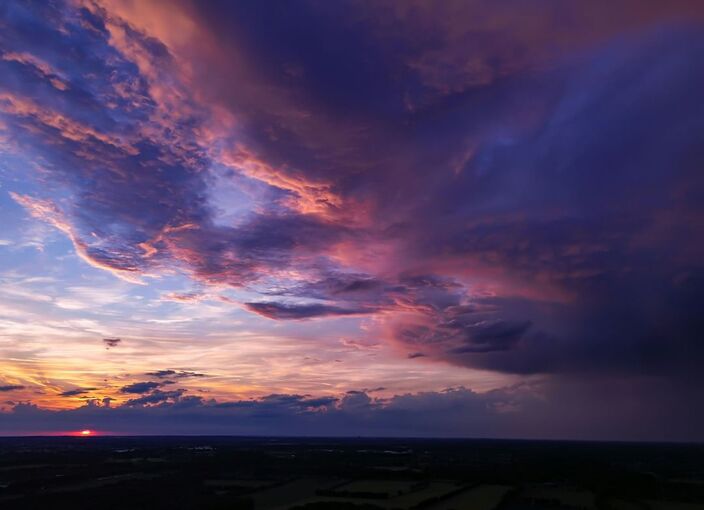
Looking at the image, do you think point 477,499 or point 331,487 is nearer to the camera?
point 477,499

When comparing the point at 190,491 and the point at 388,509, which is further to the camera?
the point at 190,491

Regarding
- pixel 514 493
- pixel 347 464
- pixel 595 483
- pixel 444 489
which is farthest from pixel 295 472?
pixel 595 483

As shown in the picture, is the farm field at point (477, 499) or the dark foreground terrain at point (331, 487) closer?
the farm field at point (477, 499)

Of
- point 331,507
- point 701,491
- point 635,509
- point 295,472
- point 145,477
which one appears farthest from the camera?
point 295,472

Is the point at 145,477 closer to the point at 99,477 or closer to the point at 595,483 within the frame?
the point at 99,477

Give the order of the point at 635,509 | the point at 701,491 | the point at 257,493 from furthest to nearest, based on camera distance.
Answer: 1. the point at 701,491
2. the point at 257,493
3. the point at 635,509

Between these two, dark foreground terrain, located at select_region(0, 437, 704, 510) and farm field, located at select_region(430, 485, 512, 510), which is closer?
farm field, located at select_region(430, 485, 512, 510)

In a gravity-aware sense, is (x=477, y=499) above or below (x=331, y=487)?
below

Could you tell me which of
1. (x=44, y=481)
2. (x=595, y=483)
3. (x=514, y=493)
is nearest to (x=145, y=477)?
(x=44, y=481)

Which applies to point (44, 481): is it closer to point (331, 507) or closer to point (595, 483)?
point (331, 507)
